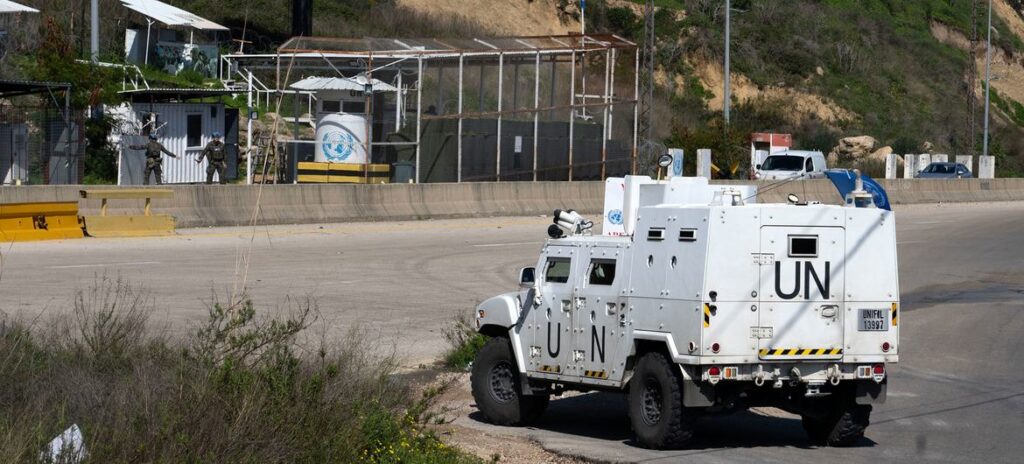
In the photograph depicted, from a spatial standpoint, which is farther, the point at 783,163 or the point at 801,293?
the point at 783,163

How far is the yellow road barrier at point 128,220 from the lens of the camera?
Result: 26.2m

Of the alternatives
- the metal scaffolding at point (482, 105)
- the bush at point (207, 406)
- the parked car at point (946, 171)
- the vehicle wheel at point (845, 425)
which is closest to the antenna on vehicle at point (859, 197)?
the vehicle wheel at point (845, 425)

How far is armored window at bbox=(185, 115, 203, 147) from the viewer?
38438 mm

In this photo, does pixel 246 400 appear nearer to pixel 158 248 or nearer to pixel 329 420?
pixel 329 420

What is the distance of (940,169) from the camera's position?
192 feet

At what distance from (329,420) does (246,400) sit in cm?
74

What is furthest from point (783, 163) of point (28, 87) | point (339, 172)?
point (28, 87)

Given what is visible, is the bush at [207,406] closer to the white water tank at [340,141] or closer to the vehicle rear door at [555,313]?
the vehicle rear door at [555,313]

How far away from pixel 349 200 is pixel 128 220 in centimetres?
652

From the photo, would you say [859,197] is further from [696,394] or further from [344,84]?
[344,84]

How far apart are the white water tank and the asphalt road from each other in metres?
5.47

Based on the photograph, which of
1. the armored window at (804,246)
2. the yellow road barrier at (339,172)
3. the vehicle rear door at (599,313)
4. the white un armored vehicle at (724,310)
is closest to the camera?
the white un armored vehicle at (724,310)

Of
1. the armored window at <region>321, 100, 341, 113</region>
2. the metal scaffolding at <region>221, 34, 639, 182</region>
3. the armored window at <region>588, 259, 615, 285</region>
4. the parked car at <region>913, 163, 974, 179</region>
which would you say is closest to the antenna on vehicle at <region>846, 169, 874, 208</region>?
the armored window at <region>588, 259, 615, 285</region>

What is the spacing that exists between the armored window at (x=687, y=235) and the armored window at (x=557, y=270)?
1.28 m
